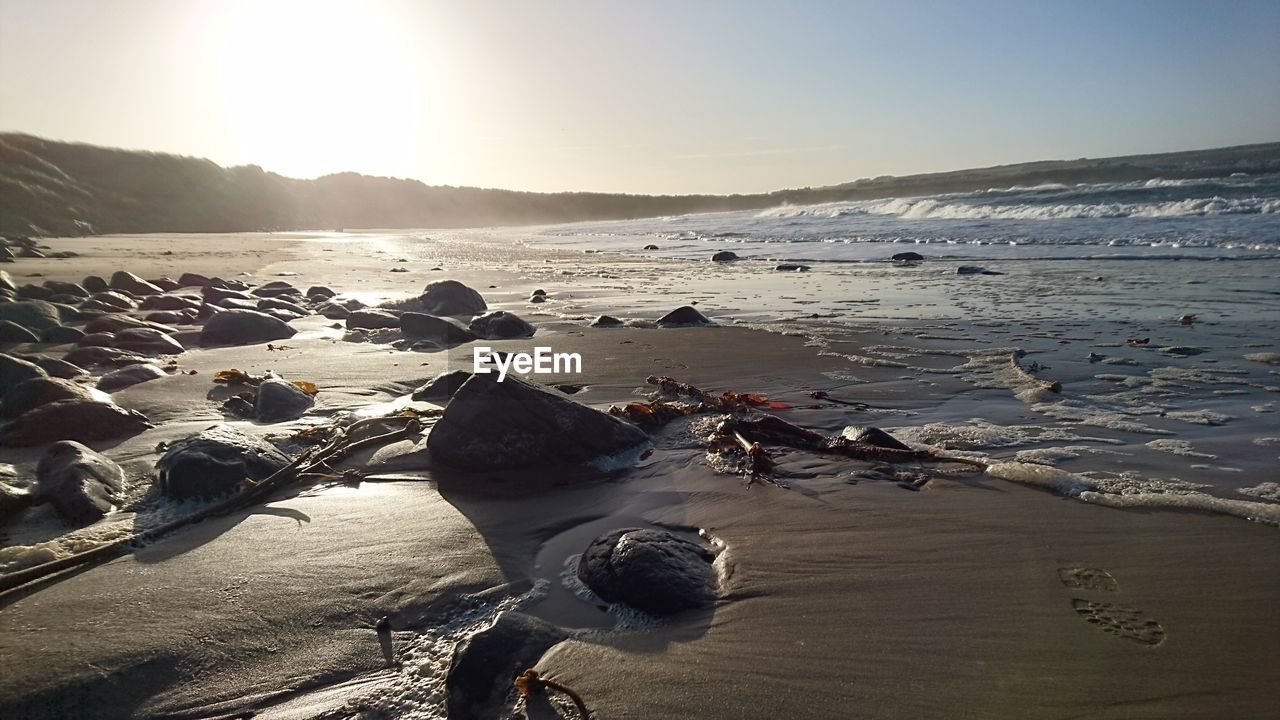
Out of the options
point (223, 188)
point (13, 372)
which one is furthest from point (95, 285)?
point (223, 188)

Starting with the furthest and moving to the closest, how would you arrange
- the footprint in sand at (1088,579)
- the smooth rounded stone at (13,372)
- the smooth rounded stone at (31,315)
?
1. the smooth rounded stone at (31,315)
2. the smooth rounded stone at (13,372)
3. the footprint in sand at (1088,579)

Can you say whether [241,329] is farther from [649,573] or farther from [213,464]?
[649,573]

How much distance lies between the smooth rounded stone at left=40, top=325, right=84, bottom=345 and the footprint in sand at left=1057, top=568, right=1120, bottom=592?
8334 mm

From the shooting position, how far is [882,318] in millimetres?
7609

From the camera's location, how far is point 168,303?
9.21 meters

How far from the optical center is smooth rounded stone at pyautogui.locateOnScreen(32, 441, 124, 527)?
274 cm

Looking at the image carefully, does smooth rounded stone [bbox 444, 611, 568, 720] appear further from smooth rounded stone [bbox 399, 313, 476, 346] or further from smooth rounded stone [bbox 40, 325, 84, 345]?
smooth rounded stone [bbox 40, 325, 84, 345]

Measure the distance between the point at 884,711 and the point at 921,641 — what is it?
34 cm

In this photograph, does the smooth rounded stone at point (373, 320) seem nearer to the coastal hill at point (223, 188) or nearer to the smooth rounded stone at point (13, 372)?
the smooth rounded stone at point (13, 372)

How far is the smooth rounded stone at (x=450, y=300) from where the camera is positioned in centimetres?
923

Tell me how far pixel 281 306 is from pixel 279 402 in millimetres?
5514

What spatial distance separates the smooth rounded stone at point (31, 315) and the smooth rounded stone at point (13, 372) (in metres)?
3.23

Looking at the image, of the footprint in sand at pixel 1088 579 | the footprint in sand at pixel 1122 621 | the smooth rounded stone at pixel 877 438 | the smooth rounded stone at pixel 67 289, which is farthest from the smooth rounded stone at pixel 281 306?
the footprint in sand at pixel 1122 621

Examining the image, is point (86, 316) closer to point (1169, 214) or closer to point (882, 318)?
point (882, 318)
